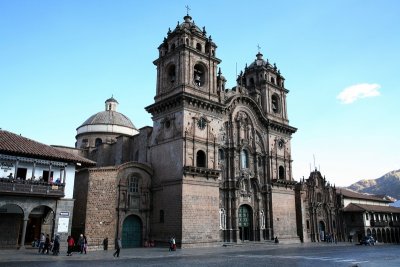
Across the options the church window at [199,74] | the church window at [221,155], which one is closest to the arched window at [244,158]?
the church window at [221,155]

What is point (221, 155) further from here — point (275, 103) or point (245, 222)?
point (275, 103)

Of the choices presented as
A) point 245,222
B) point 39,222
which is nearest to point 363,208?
point 245,222

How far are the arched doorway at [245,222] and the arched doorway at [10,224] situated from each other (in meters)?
21.8

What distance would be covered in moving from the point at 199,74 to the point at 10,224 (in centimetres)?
2313

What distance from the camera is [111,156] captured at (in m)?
44.6

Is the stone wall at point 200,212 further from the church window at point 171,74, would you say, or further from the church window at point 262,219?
the church window at point 171,74

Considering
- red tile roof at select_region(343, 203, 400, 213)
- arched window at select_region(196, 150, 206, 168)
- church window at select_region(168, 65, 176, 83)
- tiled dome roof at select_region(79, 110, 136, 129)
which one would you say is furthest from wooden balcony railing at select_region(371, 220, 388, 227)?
church window at select_region(168, 65, 176, 83)

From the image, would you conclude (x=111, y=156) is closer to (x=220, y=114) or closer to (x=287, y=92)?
(x=220, y=114)

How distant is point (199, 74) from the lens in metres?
39.6

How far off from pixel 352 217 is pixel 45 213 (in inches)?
1910

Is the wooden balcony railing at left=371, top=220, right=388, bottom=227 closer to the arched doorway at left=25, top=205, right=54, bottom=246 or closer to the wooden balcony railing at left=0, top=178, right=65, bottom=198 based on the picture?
the arched doorway at left=25, top=205, right=54, bottom=246

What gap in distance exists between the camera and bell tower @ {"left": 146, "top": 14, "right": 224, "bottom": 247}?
3341cm

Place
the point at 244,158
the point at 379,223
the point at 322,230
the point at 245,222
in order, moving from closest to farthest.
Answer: the point at 245,222, the point at 244,158, the point at 322,230, the point at 379,223

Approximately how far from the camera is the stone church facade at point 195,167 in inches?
→ 1287
